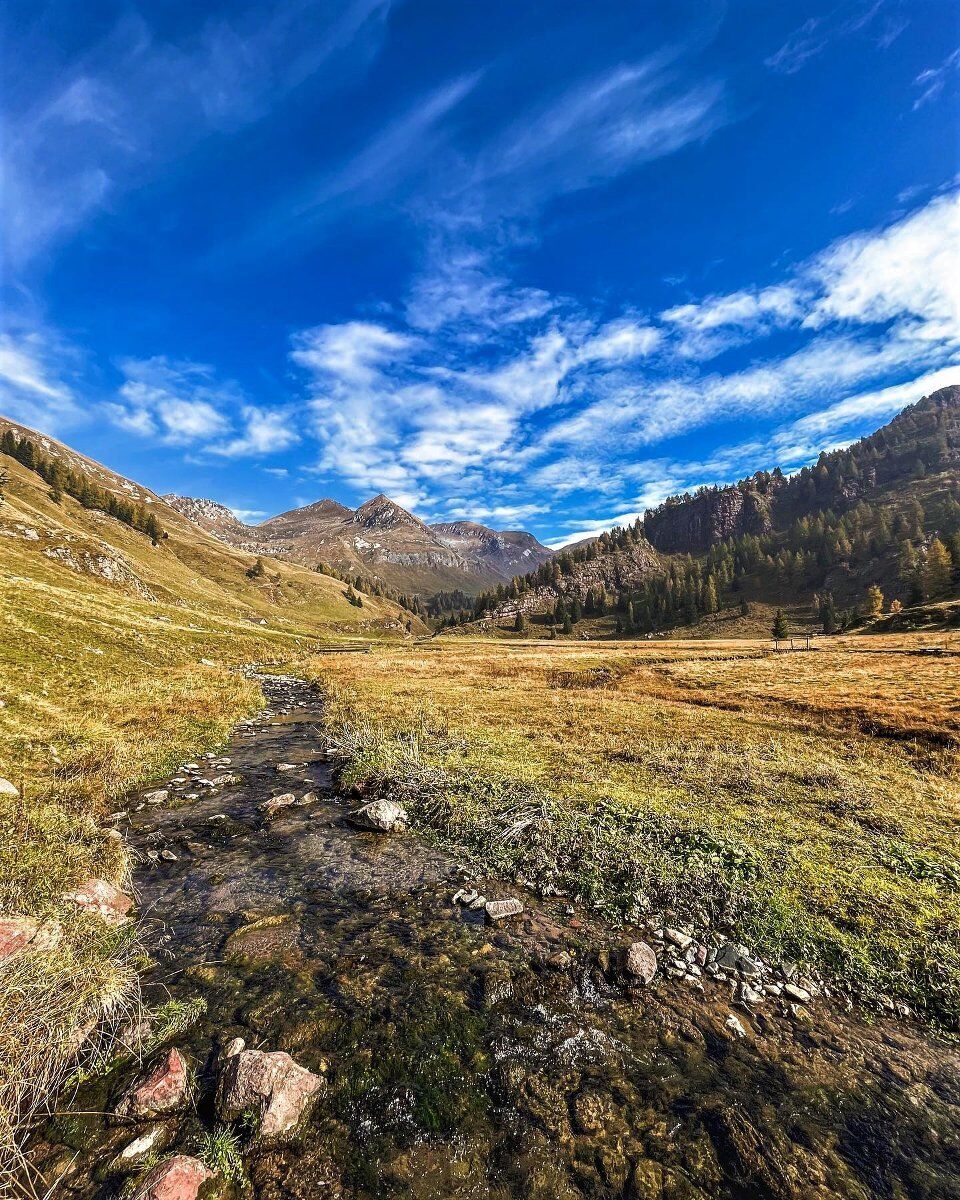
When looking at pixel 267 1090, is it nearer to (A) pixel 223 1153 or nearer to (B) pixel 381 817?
(A) pixel 223 1153

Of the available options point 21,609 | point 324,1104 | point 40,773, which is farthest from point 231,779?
point 21,609

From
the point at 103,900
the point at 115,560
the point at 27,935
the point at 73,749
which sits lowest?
the point at 103,900

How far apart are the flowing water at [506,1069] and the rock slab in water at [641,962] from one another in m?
0.28

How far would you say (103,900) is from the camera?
32.1 feet

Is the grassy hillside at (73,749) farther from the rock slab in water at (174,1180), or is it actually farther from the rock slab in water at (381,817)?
the rock slab in water at (381,817)

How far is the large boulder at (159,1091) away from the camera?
18.8 ft

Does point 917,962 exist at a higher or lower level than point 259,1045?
lower

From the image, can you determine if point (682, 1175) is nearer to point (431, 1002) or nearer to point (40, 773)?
point (431, 1002)

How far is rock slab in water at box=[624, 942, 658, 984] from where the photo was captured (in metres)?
8.39

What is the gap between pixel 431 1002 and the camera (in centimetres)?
789

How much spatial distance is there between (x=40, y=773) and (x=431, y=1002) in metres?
15.1

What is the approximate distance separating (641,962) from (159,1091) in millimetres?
7575

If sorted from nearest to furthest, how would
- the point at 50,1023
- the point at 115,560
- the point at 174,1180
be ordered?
1. the point at 174,1180
2. the point at 50,1023
3. the point at 115,560

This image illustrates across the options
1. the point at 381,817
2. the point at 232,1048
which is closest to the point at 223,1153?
the point at 232,1048
